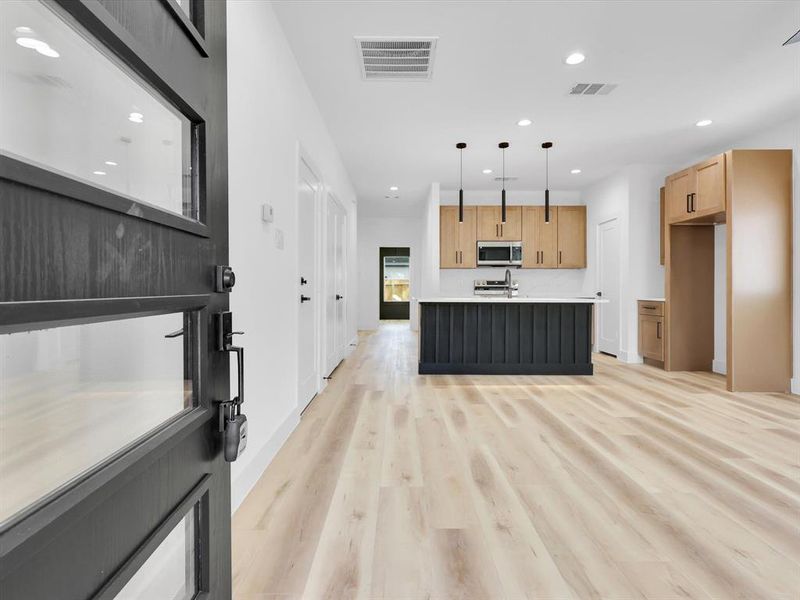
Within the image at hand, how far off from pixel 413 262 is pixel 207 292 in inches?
365

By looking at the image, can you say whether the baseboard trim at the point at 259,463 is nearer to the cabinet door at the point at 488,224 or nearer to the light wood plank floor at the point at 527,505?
the light wood plank floor at the point at 527,505

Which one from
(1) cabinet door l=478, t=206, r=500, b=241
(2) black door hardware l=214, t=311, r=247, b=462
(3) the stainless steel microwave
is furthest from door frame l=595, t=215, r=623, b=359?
(2) black door hardware l=214, t=311, r=247, b=462

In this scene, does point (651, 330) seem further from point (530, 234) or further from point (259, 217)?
point (259, 217)

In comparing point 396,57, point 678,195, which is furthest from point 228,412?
point 678,195

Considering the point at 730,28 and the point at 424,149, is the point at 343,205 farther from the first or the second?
the point at 730,28

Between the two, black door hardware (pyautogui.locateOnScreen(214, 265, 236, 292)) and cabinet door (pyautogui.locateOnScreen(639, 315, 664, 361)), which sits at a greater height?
black door hardware (pyautogui.locateOnScreen(214, 265, 236, 292))

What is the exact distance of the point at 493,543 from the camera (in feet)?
5.29

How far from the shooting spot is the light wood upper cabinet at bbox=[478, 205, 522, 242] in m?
7.05

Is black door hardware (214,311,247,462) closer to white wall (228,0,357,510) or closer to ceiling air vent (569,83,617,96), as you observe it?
white wall (228,0,357,510)

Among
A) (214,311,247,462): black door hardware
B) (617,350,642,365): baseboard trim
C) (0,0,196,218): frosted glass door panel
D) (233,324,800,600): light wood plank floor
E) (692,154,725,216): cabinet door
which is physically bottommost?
(233,324,800,600): light wood plank floor

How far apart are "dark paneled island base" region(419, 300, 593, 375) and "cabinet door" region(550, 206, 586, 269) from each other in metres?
2.35

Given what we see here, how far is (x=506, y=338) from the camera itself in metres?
4.99

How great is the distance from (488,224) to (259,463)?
5748mm

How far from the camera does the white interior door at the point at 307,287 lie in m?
3.24
